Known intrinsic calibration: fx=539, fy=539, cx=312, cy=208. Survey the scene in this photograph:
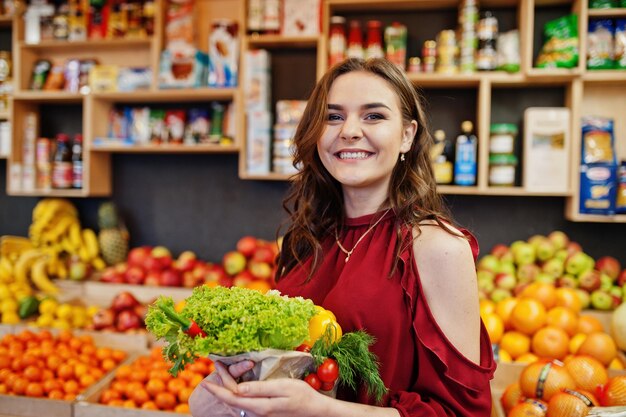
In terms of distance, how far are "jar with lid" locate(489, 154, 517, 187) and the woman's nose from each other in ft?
5.74

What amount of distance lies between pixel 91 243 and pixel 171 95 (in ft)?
3.58

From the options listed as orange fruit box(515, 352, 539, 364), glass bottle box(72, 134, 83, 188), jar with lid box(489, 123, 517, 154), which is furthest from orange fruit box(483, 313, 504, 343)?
glass bottle box(72, 134, 83, 188)

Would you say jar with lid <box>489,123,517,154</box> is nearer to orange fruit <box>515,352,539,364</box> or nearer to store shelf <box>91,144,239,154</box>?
orange fruit <box>515,352,539,364</box>

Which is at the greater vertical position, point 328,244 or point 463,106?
point 463,106

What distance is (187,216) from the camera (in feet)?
11.5

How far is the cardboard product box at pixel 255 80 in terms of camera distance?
118 inches

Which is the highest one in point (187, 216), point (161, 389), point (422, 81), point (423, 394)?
point (422, 81)

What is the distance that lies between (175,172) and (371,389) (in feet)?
8.83

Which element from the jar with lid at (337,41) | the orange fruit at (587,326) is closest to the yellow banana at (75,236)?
the jar with lid at (337,41)

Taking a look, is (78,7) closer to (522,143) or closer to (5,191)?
(5,191)

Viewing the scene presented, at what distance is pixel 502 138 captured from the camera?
111 inches

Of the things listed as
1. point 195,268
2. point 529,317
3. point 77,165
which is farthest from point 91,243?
point 529,317

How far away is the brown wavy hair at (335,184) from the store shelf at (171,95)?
1636mm

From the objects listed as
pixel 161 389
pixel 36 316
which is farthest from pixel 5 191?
pixel 161 389
